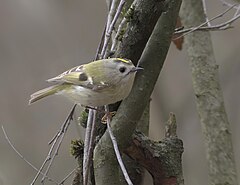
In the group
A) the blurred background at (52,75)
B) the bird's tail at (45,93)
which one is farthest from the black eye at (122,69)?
the blurred background at (52,75)

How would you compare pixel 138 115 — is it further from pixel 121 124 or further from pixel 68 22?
pixel 68 22

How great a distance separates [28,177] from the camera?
139 inches

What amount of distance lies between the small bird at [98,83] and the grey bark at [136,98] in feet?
0.09

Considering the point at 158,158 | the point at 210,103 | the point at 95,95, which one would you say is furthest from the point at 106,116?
the point at 210,103

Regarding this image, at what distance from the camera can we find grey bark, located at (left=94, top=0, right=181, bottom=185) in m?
1.24

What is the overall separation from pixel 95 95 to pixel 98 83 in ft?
0.13

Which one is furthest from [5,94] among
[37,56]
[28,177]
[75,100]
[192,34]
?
[75,100]

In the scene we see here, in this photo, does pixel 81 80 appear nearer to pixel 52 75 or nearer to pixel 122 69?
pixel 122 69

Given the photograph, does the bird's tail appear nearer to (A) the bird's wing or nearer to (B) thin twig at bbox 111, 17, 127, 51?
(A) the bird's wing

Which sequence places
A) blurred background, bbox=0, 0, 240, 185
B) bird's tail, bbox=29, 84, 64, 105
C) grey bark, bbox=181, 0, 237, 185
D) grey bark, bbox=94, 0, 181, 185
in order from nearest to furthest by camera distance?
grey bark, bbox=94, 0, 181, 185, bird's tail, bbox=29, 84, 64, 105, grey bark, bbox=181, 0, 237, 185, blurred background, bbox=0, 0, 240, 185

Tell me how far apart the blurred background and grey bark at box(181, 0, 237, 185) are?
1520 mm

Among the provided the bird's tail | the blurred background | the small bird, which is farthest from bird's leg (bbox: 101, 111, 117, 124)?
the blurred background

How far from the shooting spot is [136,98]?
1.25 meters

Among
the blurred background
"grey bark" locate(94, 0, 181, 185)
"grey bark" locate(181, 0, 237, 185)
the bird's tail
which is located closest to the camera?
"grey bark" locate(94, 0, 181, 185)
